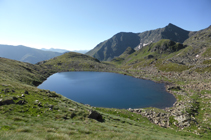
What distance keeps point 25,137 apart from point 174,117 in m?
42.4

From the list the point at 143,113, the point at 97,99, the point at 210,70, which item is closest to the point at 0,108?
the point at 143,113

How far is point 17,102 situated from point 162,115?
44499 millimetres

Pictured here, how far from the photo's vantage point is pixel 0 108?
63.7 feet

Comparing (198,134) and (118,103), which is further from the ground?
(198,134)

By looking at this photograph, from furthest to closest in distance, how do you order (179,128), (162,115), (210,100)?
(210,100), (162,115), (179,128)

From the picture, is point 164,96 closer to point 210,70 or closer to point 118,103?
point 118,103

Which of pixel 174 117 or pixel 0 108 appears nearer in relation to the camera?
pixel 0 108

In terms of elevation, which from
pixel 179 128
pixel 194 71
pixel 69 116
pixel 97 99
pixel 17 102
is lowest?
pixel 97 99

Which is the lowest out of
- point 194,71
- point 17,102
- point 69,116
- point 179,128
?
point 179,128

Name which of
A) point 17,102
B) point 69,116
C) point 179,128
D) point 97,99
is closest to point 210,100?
point 179,128

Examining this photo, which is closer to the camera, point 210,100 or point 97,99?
point 210,100

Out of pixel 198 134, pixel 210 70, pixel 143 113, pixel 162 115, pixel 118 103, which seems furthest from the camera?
pixel 210 70

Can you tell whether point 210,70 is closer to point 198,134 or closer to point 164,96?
point 164,96

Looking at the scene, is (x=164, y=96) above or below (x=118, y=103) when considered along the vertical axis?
above
